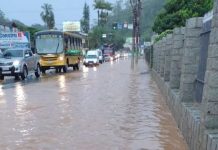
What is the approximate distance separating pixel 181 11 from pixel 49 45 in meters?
10.1

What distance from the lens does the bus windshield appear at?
31062 millimetres

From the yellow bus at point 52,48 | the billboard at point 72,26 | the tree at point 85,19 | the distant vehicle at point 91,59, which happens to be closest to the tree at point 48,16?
the billboard at point 72,26

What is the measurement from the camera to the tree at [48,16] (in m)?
90.1

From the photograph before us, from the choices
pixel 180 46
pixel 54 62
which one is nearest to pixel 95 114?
pixel 180 46

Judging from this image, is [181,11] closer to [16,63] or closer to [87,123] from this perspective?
[16,63]

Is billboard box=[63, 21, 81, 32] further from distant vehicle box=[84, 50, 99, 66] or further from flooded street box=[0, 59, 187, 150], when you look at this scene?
flooded street box=[0, 59, 187, 150]

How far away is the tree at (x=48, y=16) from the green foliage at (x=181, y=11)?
5915cm

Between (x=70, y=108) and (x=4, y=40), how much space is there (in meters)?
34.4

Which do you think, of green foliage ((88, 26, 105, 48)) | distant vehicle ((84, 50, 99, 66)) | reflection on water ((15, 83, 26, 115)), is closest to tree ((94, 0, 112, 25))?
green foliage ((88, 26, 105, 48))

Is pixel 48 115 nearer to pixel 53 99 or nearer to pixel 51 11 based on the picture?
pixel 53 99

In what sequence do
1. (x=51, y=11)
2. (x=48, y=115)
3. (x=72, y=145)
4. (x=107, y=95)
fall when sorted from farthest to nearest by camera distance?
(x=51, y=11) < (x=107, y=95) < (x=48, y=115) < (x=72, y=145)

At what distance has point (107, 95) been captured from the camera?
14.9m

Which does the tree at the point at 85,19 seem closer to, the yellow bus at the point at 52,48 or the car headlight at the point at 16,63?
the yellow bus at the point at 52,48

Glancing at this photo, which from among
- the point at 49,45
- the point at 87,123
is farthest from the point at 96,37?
the point at 87,123
